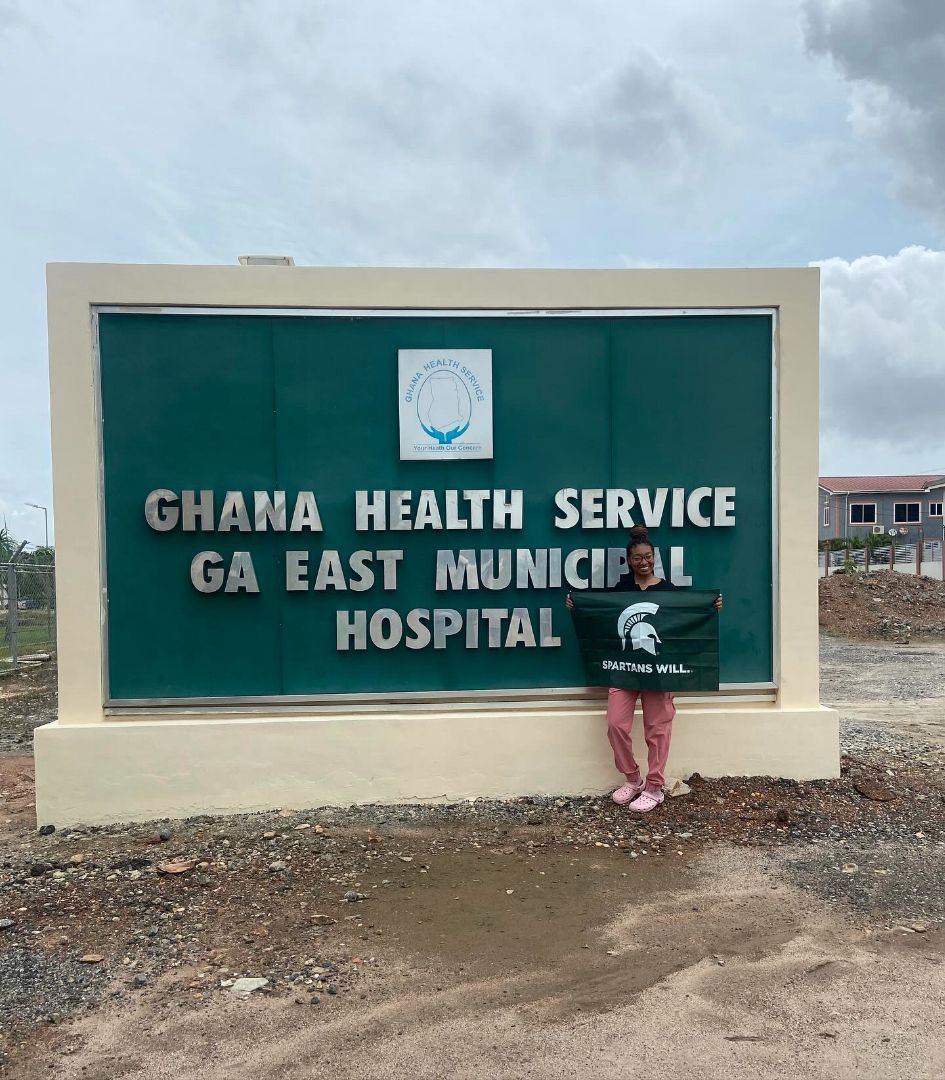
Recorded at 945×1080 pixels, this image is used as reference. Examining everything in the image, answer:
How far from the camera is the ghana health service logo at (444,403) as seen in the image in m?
5.70

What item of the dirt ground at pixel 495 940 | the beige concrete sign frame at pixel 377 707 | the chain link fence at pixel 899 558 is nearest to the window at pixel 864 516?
the chain link fence at pixel 899 558

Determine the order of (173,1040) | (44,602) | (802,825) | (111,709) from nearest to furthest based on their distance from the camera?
(173,1040)
(802,825)
(111,709)
(44,602)

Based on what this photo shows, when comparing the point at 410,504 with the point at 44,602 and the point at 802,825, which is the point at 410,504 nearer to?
the point at 802,825

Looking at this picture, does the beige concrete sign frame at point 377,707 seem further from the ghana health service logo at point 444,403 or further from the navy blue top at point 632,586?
the navy blue top at point 632,586

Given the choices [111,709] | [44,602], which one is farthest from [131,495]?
[44,602]

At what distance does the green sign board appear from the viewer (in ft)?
18.3

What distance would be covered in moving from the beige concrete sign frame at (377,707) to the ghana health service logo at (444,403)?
0.36 metres

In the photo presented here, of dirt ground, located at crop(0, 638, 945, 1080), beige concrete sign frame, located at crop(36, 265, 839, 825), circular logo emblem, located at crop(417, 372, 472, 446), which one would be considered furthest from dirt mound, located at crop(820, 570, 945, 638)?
circular logo emblem, located at crop(417, 372, 472, 446)

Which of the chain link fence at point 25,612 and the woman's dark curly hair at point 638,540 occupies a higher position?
the woman's dark curly hair at point 638,540

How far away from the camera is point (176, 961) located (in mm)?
3666

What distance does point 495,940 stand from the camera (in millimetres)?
3816

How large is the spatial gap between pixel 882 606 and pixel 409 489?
55.1ft

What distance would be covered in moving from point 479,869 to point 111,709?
2763 mm

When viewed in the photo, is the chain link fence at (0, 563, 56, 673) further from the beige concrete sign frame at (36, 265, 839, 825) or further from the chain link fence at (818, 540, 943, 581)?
the chain link fence at (818, 540, 943, 581)
